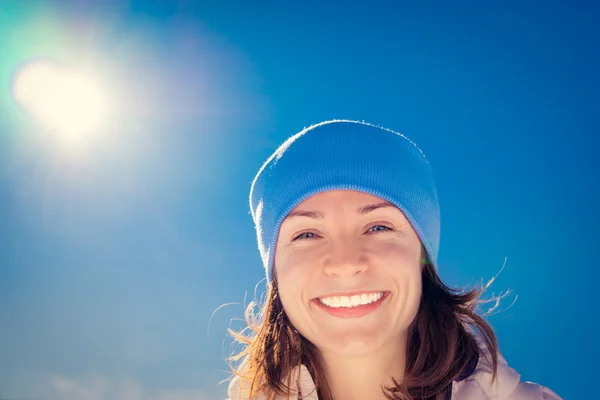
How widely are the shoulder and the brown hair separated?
0.07 metres

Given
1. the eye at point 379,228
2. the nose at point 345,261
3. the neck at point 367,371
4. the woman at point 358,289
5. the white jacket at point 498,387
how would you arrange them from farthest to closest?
the neck at point 367,371 → the white jacket at point 498,387 → the eye at point 379,228 → the woman at point 358,289 → the nose at point 345,261

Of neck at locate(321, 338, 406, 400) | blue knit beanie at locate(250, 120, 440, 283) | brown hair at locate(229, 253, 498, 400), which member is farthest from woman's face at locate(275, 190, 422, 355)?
brown hair at locate(229, 253, 498, 400)

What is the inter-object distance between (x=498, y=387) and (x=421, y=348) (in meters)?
0.57

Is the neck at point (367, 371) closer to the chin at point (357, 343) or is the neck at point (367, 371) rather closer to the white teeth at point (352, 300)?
the chin at point (357, 343)

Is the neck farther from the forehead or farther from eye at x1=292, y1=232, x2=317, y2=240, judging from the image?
the forehead

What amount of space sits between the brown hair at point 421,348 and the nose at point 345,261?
0.81m

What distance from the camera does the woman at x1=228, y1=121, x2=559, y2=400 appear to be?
3537 millimetres

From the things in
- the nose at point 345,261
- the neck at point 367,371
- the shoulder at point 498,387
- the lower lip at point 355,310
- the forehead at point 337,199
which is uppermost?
the forehead at point 337,199

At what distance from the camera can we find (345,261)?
342cm

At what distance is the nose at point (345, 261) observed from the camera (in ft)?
11.2

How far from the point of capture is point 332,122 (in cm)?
408

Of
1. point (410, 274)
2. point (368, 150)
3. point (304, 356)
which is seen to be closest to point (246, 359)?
point (304, 356)

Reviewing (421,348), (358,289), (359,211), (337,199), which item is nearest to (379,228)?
(359,211)

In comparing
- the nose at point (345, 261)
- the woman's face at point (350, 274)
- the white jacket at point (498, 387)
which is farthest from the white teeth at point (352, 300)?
the white jacket at point (498, 387)
